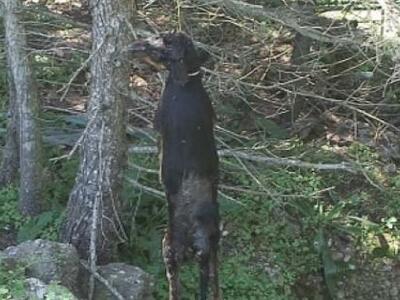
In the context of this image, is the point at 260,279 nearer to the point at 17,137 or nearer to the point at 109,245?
the point at 109,245

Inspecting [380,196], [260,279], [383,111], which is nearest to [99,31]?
[260,279]

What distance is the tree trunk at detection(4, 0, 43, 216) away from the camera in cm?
540

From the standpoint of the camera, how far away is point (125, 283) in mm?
5121

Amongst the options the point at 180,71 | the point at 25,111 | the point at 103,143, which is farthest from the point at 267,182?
the point at 180,71

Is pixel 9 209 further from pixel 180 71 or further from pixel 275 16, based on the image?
pixel 275 16

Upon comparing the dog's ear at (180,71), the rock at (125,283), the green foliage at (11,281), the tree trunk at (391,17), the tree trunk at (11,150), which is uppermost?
the tree trunk at (391,17)

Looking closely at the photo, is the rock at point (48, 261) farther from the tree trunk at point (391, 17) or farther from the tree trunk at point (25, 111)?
the tree trunk at point (391, 17)

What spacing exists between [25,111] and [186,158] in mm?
1776

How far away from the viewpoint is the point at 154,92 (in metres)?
7.65

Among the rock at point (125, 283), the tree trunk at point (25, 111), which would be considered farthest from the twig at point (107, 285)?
the tree trunk at point (25, 111)

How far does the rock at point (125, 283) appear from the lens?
5.09 metres

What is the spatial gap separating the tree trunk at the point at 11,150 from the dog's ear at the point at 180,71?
2256 mm

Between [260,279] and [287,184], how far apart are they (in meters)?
1.03

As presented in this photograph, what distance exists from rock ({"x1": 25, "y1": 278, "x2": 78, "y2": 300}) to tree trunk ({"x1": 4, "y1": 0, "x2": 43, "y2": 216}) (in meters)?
1.70
